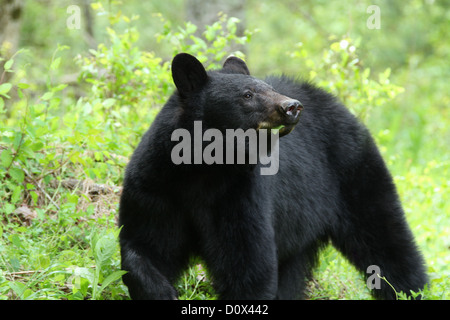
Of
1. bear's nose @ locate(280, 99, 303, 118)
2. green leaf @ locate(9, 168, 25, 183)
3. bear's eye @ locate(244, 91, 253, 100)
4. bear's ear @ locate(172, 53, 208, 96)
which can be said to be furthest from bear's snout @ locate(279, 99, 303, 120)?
green leaf @ locate(9, 168, 25, 183)

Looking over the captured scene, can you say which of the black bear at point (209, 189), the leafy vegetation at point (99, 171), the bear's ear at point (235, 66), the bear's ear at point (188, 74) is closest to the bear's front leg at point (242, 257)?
the black bear at point (209, 189)

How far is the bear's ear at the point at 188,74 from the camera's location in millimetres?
3264

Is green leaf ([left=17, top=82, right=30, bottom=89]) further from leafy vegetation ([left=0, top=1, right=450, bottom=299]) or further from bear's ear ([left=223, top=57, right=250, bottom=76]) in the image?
bear's ear ([left=223, top=57, right=250, bottom=76])

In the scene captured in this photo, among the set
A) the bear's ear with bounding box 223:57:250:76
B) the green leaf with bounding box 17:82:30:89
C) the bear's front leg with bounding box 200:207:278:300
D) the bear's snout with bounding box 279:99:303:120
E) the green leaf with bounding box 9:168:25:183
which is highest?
the bear's ear with bounding box 223:57:250:76

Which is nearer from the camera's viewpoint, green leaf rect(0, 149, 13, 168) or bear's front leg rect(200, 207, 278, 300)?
bear's front leg rect(200, 207, 278, 300)

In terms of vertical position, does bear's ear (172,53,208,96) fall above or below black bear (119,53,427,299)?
above

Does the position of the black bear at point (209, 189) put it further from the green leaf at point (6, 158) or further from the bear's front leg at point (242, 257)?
the green leaf at point (6, 158)

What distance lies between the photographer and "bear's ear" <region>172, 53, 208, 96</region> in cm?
326

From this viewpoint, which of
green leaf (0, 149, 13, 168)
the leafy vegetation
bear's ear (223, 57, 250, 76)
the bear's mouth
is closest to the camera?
the bear's mouth

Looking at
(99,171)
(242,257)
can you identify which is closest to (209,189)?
(242,257)

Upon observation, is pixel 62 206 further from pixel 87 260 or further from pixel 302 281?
pixel 302 281

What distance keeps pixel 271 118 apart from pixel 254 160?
254 millimetres

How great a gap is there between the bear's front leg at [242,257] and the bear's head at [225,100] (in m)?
0.50

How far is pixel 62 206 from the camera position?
3.91m
